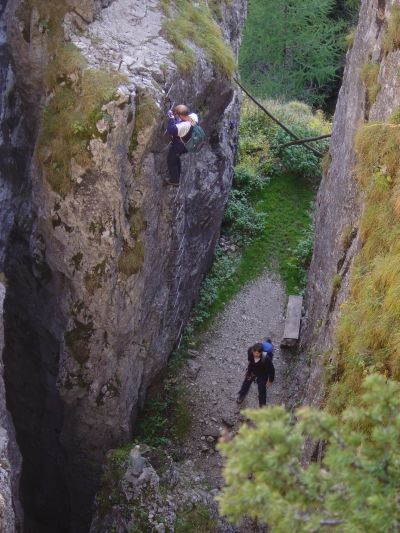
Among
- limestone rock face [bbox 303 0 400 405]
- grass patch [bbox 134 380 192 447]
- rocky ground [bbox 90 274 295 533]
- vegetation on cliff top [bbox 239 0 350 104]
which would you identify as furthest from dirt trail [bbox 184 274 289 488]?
vegetation on cliff top [bbox 239 0 350 104]

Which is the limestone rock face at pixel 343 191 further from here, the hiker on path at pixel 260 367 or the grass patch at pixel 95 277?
the grass patch at pixel 95 277

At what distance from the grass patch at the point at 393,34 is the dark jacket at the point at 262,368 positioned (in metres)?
7.21

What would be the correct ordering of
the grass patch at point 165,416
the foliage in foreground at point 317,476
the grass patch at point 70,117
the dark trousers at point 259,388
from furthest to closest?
the grass patch at point 165,416
the dark trousers at point 259,388
the grass patch at point 70,117
the foliage in foreground at point 317,476

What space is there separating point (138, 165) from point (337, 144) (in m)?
6.48

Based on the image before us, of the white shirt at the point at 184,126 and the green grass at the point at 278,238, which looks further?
the green grass at the point at 278,238

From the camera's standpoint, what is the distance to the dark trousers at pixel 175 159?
12.9 meters

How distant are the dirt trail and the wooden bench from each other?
1.63 feet

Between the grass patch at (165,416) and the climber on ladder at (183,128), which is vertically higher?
the climber on ladder at (183,128)

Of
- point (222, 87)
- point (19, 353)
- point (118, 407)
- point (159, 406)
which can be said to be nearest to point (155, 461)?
point (118, 407)

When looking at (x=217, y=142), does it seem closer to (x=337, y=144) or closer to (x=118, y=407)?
(x=337, y=144)

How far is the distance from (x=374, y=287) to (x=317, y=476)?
4.82 meters

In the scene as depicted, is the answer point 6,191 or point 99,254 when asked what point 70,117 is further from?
Answer: point 99,254

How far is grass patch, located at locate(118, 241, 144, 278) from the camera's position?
1296 centimetres

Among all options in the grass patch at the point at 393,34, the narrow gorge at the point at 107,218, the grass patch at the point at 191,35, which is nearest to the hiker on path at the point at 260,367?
the narrow gorge at the point at 107,218
